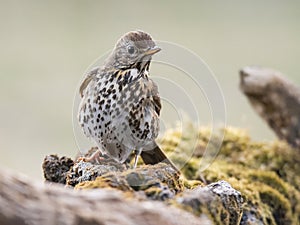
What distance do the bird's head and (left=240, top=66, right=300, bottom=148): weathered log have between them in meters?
1.71

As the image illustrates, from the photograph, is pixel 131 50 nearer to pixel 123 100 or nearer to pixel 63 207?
pixel 123 100

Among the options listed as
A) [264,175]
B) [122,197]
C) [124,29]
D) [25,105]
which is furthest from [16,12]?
[122,197]

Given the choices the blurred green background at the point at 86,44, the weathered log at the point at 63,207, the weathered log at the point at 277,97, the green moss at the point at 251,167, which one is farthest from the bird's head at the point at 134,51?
the blurred green background at the point at 86,44

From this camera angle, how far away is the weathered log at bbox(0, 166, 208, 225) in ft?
6.08

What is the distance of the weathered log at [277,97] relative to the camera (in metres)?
4.59

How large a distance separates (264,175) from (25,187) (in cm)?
237

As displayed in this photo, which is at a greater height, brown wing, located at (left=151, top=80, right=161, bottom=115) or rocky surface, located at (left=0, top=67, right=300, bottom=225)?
brown wing, located at (left=151, top=80, right=161, bottom=115)

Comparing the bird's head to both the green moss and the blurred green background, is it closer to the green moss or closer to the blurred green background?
the green moss

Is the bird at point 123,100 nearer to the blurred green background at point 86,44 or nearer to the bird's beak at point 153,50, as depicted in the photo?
the bird's beak at point 153,50

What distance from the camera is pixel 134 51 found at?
300 centimetres

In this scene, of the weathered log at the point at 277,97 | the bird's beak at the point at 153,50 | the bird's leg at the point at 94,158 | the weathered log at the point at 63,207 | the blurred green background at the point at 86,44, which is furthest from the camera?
the blurred green background at the point at 86,44

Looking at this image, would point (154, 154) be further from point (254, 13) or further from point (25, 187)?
point (254, 13)

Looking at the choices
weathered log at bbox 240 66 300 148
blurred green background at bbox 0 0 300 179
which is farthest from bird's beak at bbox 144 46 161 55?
blurred green background at bbox 0 0 300 179

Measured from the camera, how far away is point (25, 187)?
6.29 ft
